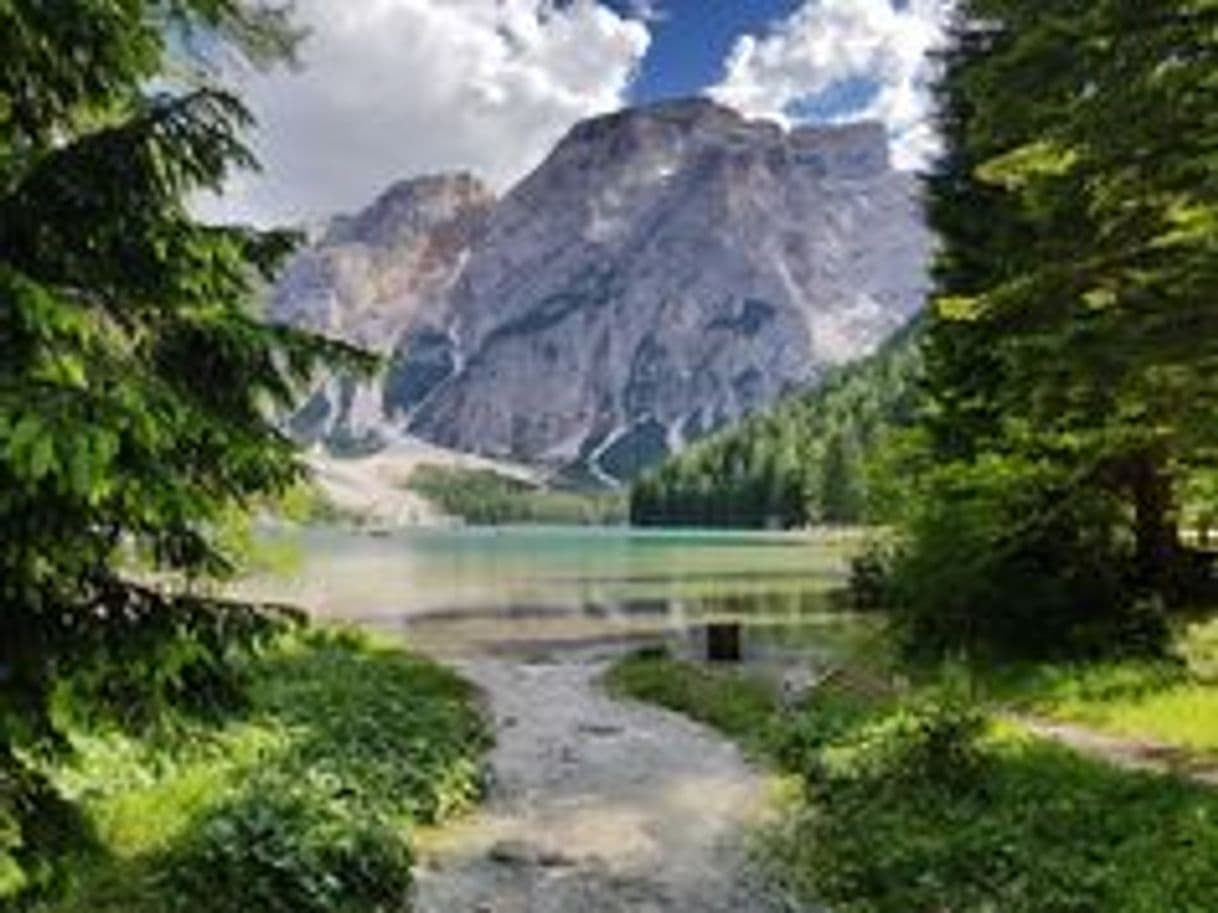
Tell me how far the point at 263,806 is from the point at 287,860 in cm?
127

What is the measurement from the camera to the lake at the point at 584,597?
59.1 m

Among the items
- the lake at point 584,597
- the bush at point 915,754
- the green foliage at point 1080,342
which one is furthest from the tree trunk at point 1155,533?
the lake at point 584,597

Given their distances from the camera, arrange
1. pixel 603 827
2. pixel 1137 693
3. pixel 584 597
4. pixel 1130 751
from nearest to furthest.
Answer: pixel 603 827
pixel 1130 751
pixel 1137 693
pixel 584 597

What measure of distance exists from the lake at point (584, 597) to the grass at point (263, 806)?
228cm

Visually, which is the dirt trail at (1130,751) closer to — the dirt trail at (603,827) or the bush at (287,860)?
the dirt trail at (603,827)

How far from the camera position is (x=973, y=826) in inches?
739

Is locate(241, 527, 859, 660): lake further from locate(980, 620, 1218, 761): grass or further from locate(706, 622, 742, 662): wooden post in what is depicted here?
locate(980, 620, 1218, 761): grass

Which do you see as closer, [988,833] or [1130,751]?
[988,833]

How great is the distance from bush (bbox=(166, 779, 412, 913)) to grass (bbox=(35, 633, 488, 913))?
17 mm

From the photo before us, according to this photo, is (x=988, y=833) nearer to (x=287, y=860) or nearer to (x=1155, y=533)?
(x=287, y=860)

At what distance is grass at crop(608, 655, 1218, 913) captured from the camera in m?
16.1

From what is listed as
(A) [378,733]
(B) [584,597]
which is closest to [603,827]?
(A) [378,733]

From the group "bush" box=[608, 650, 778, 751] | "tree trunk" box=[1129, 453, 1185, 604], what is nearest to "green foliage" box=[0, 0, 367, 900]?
"bush" box=[608, 650, 778, 751]

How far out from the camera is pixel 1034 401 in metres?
21.3
